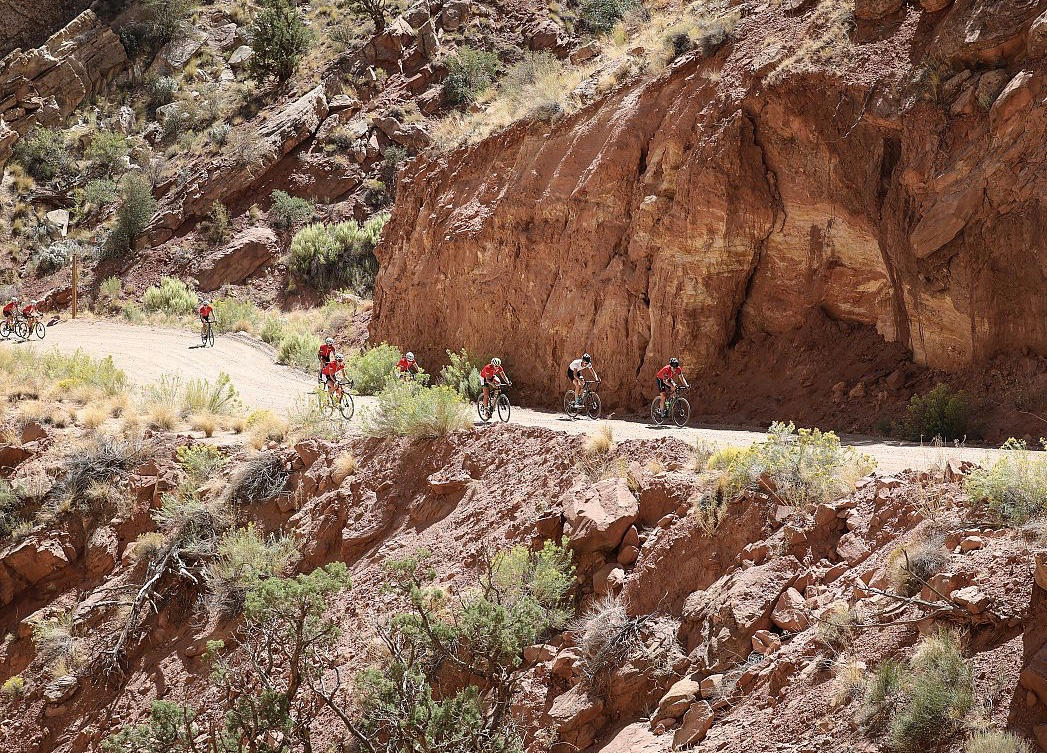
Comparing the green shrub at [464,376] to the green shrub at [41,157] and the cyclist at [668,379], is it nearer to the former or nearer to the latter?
the cyclist at [668,379]

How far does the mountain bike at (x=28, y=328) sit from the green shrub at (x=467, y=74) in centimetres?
1881

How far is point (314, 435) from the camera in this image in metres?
17.4

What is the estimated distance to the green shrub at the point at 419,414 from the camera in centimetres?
1582

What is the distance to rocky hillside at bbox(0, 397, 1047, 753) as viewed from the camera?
761 cm

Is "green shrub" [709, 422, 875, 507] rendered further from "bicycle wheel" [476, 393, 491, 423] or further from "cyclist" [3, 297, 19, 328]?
"cyclist" [3, 297, 19, 328]

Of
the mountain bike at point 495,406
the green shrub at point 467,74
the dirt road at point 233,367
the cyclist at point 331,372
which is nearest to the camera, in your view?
the dirt road at point 233,367

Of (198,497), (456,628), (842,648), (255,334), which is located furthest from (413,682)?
(255,334)

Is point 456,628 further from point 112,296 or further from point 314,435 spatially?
point 112,296

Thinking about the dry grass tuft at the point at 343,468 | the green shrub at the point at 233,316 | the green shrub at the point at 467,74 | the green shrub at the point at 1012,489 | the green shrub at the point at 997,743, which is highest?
the green shrub at the point at 467,74

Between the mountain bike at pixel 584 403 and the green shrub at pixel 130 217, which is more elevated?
the green shrub at pixel 130 217

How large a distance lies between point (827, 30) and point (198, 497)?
14286mm

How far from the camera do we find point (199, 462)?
55.1 ft

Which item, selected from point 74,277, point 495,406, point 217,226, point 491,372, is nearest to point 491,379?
point 491,372

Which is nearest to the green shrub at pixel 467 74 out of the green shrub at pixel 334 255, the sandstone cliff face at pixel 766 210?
the green shrub at pixel 334 255
